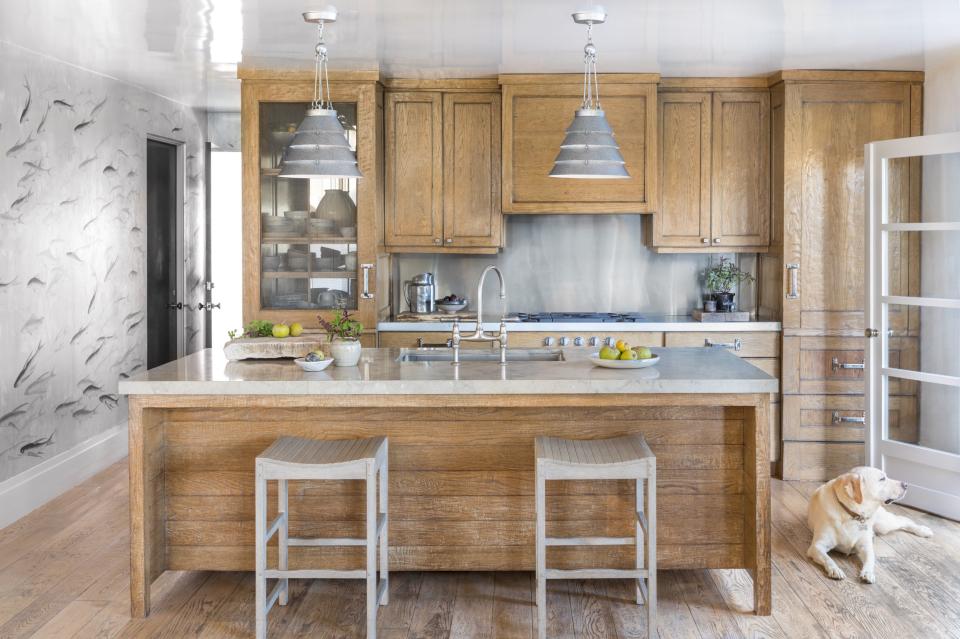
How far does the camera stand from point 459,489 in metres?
3.77

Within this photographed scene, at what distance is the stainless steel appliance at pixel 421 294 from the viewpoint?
6125 mm

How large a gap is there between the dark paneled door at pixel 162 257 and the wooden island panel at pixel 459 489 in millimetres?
3269

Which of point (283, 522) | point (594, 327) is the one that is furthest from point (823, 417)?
point (283, 522)

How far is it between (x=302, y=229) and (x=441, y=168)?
0.94 metres

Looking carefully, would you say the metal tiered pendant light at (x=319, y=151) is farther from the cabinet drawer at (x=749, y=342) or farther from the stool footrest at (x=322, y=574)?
the cabinet drawer at (x=749, y=342)

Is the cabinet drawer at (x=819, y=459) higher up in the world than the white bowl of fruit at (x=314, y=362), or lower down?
lower down

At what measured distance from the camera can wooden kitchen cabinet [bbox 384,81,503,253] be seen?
5.80m

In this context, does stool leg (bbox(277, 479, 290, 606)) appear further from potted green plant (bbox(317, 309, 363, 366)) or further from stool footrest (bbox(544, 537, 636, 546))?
stool footrest (bbox(544, 537, 636, 546))

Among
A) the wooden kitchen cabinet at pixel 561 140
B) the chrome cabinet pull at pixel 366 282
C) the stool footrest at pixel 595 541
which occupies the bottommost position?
the stool footrest at pixel 595 541

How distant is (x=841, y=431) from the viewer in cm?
561

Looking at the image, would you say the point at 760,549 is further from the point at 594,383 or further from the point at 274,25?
the point at 274,25

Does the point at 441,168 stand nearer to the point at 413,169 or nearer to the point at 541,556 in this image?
the point at 413,169

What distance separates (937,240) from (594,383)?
2.54m

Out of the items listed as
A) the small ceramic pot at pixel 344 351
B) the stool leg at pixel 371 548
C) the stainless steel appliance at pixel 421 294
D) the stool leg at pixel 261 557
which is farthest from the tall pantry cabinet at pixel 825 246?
the stool leg at pixel 261 557
